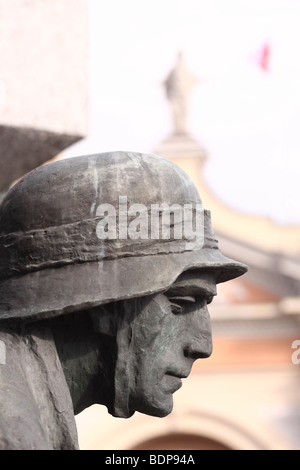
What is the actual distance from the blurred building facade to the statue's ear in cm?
58

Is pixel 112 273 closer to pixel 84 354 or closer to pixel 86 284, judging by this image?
pixel 86 284

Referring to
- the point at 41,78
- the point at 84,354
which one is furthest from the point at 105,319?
the point at 41,78

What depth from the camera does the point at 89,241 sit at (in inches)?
66.3

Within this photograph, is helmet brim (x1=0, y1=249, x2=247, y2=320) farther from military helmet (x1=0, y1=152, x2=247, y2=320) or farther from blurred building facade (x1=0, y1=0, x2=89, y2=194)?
blurred building facade (x1=0, y1=0, x2=89, y2=194)

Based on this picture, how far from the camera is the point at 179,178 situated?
1.78m

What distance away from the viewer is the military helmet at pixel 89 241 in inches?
65.4

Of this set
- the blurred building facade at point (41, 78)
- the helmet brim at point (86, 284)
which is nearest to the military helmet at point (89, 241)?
the helmet brim at point (86, 284)

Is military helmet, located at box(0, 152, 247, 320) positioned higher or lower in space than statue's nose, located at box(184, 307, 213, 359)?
higher

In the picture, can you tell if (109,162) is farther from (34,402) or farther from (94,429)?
(94,429)

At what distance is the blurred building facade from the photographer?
2125mm

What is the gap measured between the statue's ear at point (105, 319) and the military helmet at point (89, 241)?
6 centimetres

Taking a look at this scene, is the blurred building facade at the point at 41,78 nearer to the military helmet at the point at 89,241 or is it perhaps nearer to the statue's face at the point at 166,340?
the military helmet at the point at 89,241

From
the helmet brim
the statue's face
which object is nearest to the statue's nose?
the statue's face

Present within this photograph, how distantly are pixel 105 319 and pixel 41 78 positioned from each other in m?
0.66
